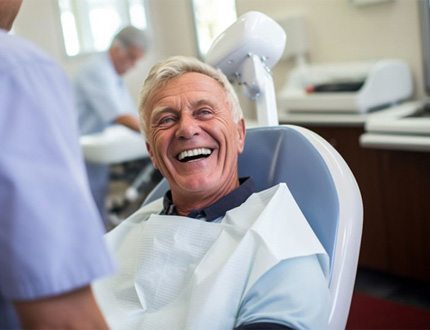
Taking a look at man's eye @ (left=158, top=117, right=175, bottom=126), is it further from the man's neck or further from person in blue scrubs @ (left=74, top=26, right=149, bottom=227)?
person in blue scrubs @ (left=74, top=26, right=149, bottom=227)

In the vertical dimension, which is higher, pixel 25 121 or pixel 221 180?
pixel 25 121

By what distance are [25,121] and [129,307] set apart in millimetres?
785

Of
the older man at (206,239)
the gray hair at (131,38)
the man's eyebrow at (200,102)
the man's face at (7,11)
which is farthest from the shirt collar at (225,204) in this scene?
the gray hair at (131,38)

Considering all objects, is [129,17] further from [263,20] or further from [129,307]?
[129,307]

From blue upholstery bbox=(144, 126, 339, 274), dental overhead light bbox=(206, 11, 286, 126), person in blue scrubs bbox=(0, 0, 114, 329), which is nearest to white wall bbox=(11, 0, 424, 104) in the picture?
dental overhead light bbox=(206, 11, 286, 126)

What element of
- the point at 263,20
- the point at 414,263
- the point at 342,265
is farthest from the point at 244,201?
the point at 414,263

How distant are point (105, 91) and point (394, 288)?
1847mm

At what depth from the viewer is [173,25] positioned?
16.4 ft

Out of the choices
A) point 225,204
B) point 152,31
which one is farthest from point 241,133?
point 152,31

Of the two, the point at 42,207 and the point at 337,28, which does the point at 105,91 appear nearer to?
the point at 337,28

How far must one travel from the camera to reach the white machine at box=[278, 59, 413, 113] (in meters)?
2.84

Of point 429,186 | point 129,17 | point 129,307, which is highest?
point 129,17

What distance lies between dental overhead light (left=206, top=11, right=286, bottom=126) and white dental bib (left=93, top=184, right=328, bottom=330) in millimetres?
391

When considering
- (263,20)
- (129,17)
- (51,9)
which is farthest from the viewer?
(129,17)
